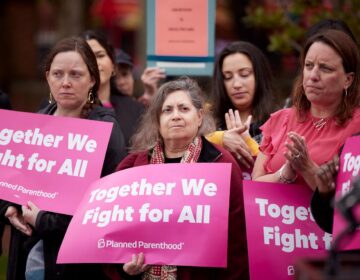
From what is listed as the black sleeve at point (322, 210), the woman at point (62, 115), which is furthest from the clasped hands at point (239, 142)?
the black sleeve at point (322, 210)

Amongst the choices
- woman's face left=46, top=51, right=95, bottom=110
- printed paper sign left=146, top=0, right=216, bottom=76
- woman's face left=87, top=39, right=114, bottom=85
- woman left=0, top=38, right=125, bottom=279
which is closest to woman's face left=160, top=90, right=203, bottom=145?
woman left=0, top=38, right=125, bottom=279

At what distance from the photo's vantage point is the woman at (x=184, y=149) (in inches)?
201

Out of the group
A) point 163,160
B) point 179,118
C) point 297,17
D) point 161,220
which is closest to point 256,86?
point 179,118

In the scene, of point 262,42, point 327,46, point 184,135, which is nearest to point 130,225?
point 184,135

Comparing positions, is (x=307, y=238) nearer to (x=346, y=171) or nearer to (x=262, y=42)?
(x=346, y=171)

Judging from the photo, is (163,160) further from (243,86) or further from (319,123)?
(243,86)

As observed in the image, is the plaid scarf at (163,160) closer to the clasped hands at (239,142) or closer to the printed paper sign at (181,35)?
the clasped hands at (239,142)

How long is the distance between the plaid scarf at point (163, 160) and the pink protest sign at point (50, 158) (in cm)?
34

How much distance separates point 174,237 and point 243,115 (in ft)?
4.88

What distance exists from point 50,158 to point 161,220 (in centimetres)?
92

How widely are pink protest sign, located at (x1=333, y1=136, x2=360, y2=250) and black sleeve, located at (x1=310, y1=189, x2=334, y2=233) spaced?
7 centimetres

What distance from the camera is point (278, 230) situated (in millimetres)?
5023

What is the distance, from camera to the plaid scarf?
4996 mm

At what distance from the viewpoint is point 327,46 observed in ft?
16.3
